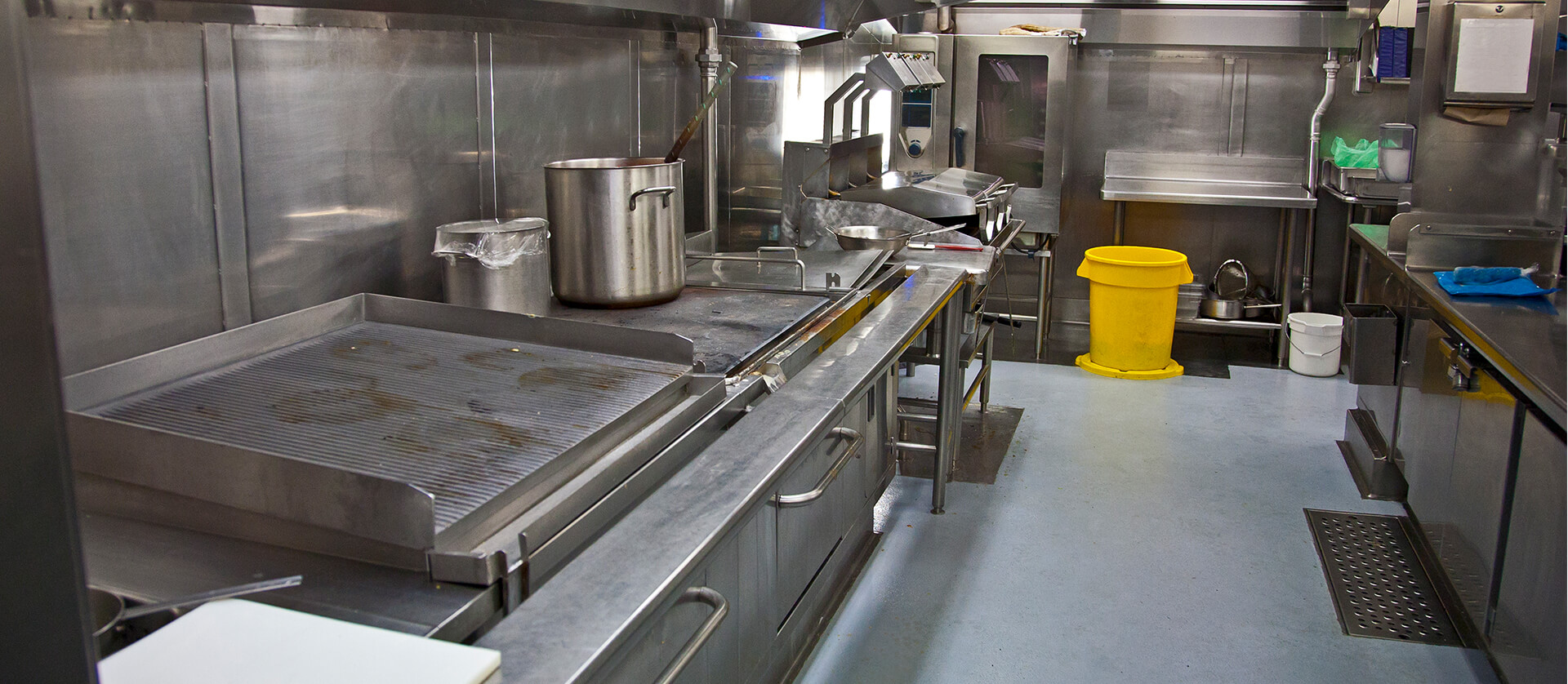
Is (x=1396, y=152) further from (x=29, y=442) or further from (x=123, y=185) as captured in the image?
(x=29, y=442)

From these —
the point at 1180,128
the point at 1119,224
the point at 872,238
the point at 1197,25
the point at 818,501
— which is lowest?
the point at 818,501

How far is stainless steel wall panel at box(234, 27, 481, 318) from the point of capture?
71.7 inches

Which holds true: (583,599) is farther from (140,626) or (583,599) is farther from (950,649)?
(950,649)

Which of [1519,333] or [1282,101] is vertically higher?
[1282,101]

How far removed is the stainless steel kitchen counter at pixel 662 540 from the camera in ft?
3.58

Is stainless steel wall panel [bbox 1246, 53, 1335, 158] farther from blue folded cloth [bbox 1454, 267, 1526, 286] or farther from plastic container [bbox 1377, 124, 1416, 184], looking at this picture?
blue folded cloth [bbox 1454, 267, 1526, 286]

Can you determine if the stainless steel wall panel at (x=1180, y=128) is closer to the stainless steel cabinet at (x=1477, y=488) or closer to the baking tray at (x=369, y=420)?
the stainless steel cabinet at (x=1477, y=488)

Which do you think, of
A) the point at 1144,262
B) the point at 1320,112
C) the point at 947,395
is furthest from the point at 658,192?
the point at 1320,112

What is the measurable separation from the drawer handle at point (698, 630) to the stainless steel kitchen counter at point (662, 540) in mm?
115

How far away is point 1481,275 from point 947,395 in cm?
160

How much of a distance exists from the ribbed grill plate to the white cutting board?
179 millimetres

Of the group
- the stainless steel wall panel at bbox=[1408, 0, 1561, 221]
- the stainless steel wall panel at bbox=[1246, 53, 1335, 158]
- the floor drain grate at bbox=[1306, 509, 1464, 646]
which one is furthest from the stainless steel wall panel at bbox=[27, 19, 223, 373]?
the stainless steel wall panel at bbox=[1246, 53, 1335, 158]

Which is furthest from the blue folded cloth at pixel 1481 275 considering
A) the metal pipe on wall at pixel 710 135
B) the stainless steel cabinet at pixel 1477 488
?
the metal pipe on wall at pixel 710 135

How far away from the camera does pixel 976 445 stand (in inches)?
169
